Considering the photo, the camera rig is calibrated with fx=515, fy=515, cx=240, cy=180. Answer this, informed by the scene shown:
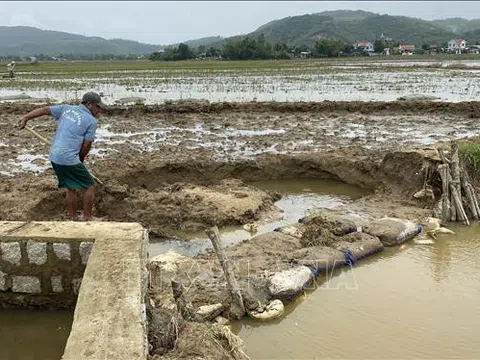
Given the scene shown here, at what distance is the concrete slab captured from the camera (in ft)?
8.63

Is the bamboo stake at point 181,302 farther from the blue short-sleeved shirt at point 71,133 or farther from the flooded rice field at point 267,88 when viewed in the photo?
the flooded rice field at point 267,88

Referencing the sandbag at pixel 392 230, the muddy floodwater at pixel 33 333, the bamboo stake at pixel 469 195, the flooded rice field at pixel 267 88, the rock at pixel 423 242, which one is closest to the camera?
the muddy floodwater at pixel 33 333

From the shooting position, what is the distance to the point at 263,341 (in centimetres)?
404

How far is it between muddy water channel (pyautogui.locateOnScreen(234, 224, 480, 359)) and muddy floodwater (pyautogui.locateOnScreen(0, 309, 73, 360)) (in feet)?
4.55

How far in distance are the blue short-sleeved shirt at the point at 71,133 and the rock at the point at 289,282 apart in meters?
2.41

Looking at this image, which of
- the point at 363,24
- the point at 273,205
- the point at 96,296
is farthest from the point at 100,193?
the point at 363,24

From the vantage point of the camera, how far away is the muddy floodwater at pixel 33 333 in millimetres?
3688

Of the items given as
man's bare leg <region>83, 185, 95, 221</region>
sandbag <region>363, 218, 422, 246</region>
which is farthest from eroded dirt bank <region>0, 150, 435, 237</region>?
sandbag <region>363, 218, 422, 246</region>

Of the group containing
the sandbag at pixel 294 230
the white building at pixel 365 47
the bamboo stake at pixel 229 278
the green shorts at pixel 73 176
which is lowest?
the sandbag at pixel 294 230

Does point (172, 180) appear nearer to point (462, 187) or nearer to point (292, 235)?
point (292, 235)

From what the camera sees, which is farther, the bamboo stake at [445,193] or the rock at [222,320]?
the bamboo stake at [445,193]

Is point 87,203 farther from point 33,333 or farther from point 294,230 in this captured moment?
point 294,230

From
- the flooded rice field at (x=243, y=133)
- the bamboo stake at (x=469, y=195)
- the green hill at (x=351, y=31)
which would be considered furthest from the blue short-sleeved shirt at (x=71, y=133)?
the green hill at (x=351, y=31)

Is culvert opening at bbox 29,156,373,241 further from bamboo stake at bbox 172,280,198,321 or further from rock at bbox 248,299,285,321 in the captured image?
bamboo stake at bbox 172,280,198,321
